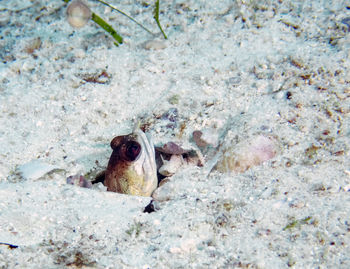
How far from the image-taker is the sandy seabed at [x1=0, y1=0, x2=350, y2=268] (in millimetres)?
1932

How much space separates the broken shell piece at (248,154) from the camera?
2432 millimetres

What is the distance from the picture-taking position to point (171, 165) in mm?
2758

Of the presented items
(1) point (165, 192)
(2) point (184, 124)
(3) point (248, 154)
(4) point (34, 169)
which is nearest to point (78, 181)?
(4) point (34, 169)

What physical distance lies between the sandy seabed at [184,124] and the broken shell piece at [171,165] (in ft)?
0.27

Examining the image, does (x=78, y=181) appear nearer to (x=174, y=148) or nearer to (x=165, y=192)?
(x=165, y=192)

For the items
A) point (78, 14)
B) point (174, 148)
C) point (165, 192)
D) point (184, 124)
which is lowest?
point (165, 192)

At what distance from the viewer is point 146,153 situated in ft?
8.80

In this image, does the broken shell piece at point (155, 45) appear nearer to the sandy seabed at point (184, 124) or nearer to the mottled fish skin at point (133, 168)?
the sandy seabed at point (184, 124)

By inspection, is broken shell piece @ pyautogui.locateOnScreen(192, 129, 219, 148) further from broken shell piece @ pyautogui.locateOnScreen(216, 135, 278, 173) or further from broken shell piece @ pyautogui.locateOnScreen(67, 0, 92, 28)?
broken shell piece @ pyautogui.locateOnScreen(67, 0, 92, 28)

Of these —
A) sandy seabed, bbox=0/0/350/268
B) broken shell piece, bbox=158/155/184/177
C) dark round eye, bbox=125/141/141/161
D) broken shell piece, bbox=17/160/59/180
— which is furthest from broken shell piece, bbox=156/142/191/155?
broken shell piece, bbox=17/160/59/180

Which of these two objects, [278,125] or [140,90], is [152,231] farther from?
[140,90]

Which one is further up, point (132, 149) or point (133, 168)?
point (132, 149)

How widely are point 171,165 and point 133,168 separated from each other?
1.18 ft

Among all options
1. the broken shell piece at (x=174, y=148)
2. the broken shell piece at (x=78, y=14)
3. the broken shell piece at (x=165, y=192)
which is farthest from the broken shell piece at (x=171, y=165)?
the broken shell piece at (x=78, y=14)
